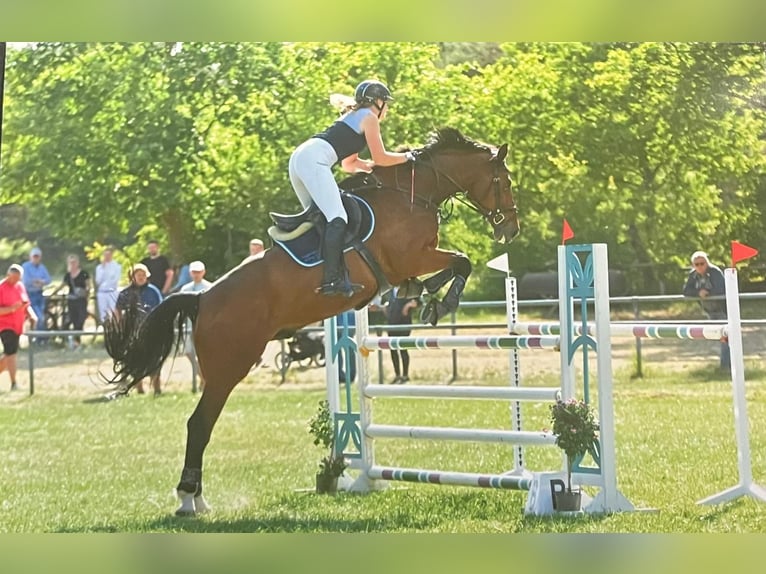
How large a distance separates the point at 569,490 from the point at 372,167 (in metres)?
1.34

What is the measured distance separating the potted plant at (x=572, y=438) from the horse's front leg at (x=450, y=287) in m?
0.54

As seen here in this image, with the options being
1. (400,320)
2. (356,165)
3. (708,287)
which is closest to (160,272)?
(400,320)

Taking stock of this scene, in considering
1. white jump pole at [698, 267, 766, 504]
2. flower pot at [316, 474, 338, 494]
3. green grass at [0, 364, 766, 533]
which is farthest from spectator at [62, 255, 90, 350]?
white jump pole at [698, 267, 766, 504]

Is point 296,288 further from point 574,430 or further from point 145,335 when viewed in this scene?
point 574,430

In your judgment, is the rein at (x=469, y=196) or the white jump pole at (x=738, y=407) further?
the rein at (x=469, y=196)

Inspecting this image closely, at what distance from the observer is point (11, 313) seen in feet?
22.9

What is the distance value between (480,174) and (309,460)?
1.97m

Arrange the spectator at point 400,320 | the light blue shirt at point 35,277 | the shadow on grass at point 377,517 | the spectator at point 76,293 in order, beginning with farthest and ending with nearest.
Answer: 1. the light blue shirt at point 35,277
2. the spectator at point 76,293
3. the spectator at point 400,320
4. the shadow on grass at point 377,517

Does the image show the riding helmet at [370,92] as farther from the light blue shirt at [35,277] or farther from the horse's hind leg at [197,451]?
the light blue shirt at [35,277]

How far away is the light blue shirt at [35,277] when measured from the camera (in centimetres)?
898

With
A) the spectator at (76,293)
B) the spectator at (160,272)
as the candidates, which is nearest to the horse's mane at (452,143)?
the spectator at (160,272)

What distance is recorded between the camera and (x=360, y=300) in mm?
3955
